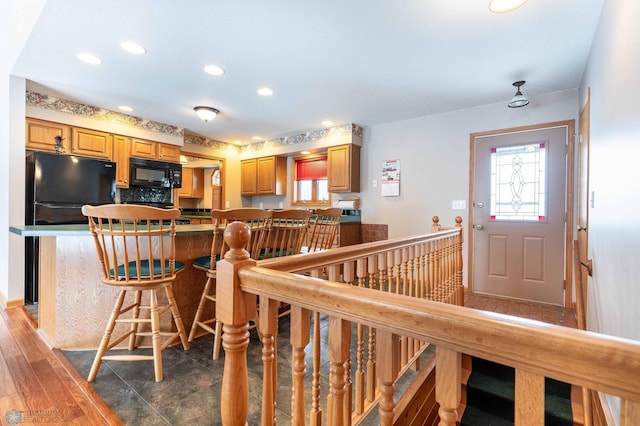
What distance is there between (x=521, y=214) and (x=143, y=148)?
196 inches

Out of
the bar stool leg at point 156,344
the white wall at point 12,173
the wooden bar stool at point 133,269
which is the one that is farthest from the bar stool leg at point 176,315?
the white wall at point 12,173

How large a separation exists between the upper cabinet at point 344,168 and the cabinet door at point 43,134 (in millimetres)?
3362

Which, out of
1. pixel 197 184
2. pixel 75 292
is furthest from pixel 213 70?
pixel 197 184

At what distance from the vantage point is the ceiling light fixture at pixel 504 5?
183cm

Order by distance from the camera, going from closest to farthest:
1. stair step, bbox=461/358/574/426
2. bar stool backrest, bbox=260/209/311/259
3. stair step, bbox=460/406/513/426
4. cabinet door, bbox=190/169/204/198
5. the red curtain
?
stair step, bbox=461/358/574/426, stair step, bbox=460/406/513/426, bar stool backrest, bbox=260/209/311/259, the red curtain, cabinet door, bbox=190/169/204/198

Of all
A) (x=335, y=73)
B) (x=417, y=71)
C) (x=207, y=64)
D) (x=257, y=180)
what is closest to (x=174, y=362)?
(x=207, y=64)

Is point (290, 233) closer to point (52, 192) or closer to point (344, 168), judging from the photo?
point (344, 168)

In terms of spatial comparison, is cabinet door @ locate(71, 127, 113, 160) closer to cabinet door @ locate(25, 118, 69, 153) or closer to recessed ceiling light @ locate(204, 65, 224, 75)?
cabinet door @ locate(25, 118, 69, 153)

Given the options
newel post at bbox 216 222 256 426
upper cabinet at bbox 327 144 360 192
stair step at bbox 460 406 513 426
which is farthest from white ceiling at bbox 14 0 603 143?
stair step at bbox 460 406 513 426

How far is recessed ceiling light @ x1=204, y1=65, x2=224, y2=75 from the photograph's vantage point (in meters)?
2.72

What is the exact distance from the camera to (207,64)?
2670mm

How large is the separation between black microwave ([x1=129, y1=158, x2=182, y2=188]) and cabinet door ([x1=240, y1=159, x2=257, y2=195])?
1321 mm

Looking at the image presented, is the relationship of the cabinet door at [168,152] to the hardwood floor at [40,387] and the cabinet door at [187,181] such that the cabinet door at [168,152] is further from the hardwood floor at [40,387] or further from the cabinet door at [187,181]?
the hardwood floor at [40,387]

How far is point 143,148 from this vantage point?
434 centimetres
